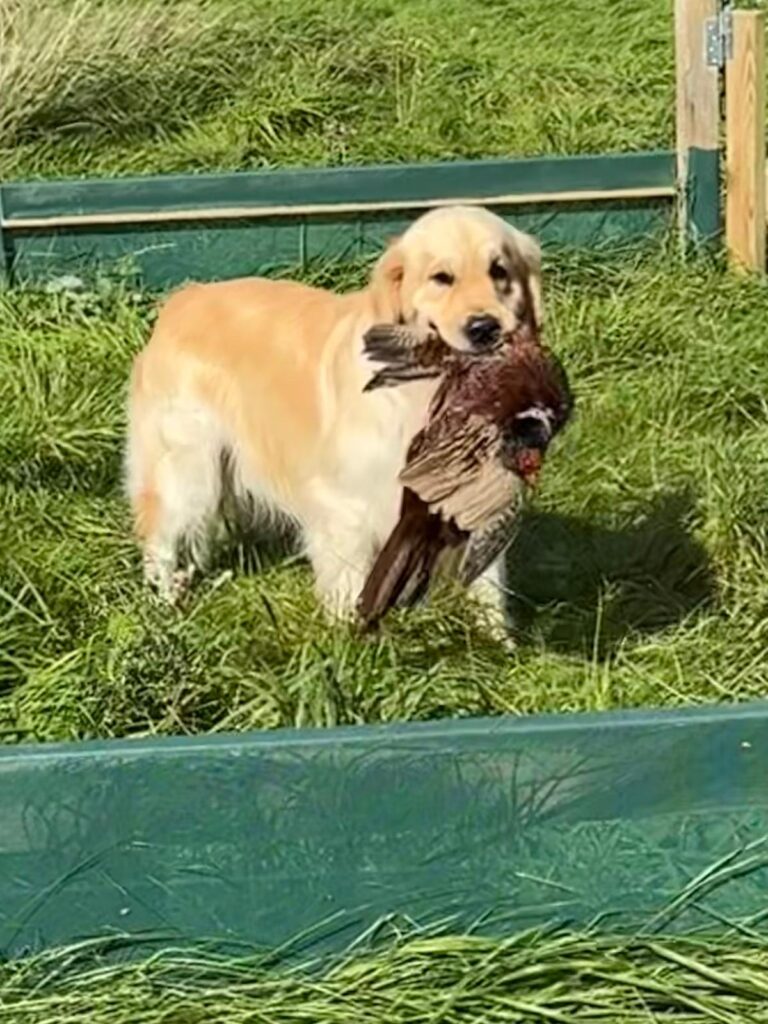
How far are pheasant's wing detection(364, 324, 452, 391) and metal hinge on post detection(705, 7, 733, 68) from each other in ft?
13.2

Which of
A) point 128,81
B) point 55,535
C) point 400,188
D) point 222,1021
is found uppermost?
point 128,81

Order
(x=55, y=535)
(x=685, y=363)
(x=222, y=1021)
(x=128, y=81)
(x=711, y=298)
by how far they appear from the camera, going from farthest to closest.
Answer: (x=128, y=81) < (x=711, y=298) < (x=685, y=363) < (x=55, y=535) < (x=222, y=1021)

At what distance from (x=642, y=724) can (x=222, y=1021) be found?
77 centimetres

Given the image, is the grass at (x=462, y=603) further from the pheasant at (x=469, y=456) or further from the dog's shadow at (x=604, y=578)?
the pheasant at (x=469, y=456)

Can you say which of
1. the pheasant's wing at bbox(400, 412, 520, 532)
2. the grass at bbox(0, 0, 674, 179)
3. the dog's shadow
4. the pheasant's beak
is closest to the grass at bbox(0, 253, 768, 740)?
the dog's shadow

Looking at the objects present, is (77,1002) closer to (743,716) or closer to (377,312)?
(743,716)

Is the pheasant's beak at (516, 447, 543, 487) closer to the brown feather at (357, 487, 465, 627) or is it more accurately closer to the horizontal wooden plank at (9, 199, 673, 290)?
the brown feather at (357, 487, 465, 627)

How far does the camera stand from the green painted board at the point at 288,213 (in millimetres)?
7840

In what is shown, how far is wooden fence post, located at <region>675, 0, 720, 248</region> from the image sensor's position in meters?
7.93

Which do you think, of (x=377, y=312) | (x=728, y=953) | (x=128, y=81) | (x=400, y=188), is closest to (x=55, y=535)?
(x=377, y=312)

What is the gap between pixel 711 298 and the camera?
7.17 metres

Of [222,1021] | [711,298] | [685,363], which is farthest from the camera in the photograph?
[711,298]

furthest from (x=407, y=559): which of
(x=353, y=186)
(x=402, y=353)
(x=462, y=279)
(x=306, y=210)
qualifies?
(x=353, y=186)

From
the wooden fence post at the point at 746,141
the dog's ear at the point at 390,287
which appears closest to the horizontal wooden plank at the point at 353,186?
the wooden fence post at the point at 746,141
